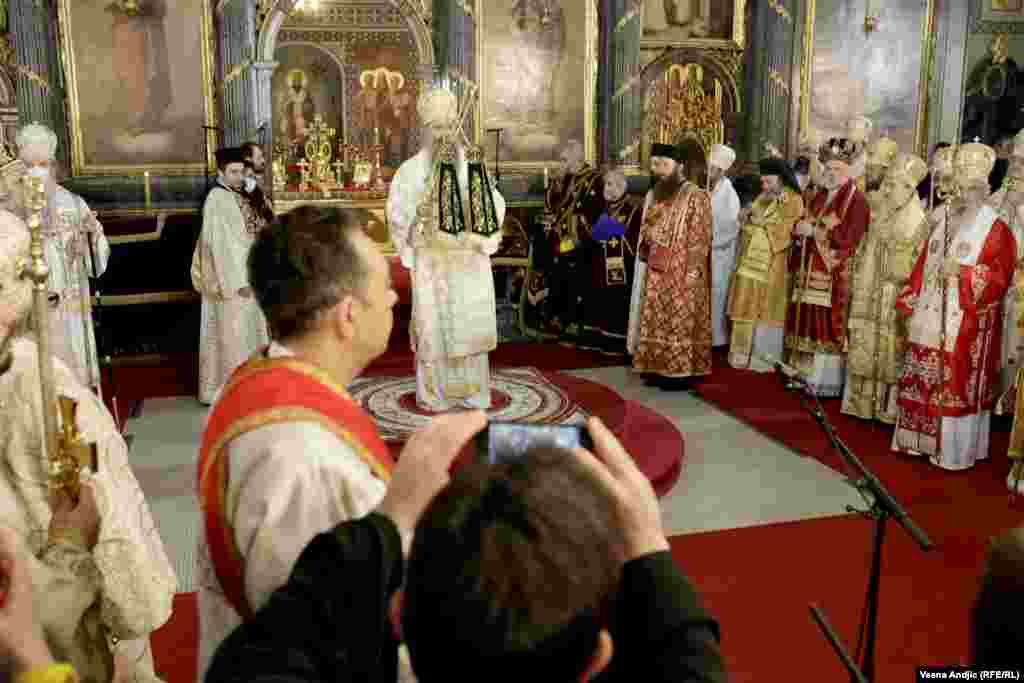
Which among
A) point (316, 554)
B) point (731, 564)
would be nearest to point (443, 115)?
point (731, 564)

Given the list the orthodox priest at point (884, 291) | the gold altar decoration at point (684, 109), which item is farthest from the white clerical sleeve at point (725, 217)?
the gold altar decoration at point (684, 109)

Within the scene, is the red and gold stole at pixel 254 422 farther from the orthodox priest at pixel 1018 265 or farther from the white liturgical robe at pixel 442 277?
the orthodox priest at pixel 1018 265

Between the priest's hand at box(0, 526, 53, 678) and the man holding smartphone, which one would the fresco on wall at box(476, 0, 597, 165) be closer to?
the priest's hand at box(0, 526, 53, 678)

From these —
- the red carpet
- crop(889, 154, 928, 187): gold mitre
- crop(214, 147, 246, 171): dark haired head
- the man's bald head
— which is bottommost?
the red carpet

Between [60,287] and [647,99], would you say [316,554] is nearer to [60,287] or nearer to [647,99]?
[60,287]

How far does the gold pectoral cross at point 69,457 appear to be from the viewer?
191 centimetres

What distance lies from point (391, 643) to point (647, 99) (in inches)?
483

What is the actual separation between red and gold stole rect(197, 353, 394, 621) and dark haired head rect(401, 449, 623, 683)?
0.65 metres

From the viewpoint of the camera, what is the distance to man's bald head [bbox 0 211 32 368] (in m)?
2.07

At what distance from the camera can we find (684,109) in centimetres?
1296

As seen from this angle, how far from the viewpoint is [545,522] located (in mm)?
992

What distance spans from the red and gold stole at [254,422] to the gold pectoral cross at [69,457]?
1.25 ft

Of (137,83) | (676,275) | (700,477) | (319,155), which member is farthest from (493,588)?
(319,155)

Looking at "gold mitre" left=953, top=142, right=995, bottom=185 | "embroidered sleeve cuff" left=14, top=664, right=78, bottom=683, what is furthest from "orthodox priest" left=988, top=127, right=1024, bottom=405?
"embroidered sleeve cuff" left=14, top=664, right=78, bottom=683
